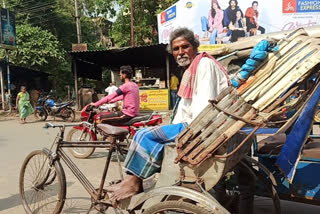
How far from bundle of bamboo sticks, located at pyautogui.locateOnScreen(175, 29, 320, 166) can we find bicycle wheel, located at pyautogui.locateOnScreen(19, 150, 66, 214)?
164cm

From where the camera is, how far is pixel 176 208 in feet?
6.48

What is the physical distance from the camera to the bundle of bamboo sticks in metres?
1.93

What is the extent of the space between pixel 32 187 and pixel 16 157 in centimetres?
335

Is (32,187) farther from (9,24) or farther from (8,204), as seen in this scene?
(9,24)

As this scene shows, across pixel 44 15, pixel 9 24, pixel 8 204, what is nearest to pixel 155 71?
pixel 9 24

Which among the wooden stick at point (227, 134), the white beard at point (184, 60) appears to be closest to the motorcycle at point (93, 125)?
the white beard at point (184, 60)

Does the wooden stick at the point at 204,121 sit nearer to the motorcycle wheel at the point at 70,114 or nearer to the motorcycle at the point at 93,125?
the motorcycle at the point at 93,125

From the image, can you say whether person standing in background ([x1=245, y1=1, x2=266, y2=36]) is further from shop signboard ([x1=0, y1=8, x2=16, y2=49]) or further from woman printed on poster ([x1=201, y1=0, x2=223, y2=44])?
shop signboard ([x1=0, y1=8, x2=16, y2=49])

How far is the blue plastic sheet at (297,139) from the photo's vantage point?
7.00 feet

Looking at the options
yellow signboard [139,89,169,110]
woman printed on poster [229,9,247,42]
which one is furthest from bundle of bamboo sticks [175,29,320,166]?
woman printed on poster [229,9,247,42]

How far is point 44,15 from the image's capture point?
952 inches

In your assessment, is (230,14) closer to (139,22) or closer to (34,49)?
(139,22)

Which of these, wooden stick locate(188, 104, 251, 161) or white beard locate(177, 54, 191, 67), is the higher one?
white beard locate(177, 54, 191, 67)

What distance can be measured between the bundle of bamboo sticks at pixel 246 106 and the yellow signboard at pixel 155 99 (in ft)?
37.1
